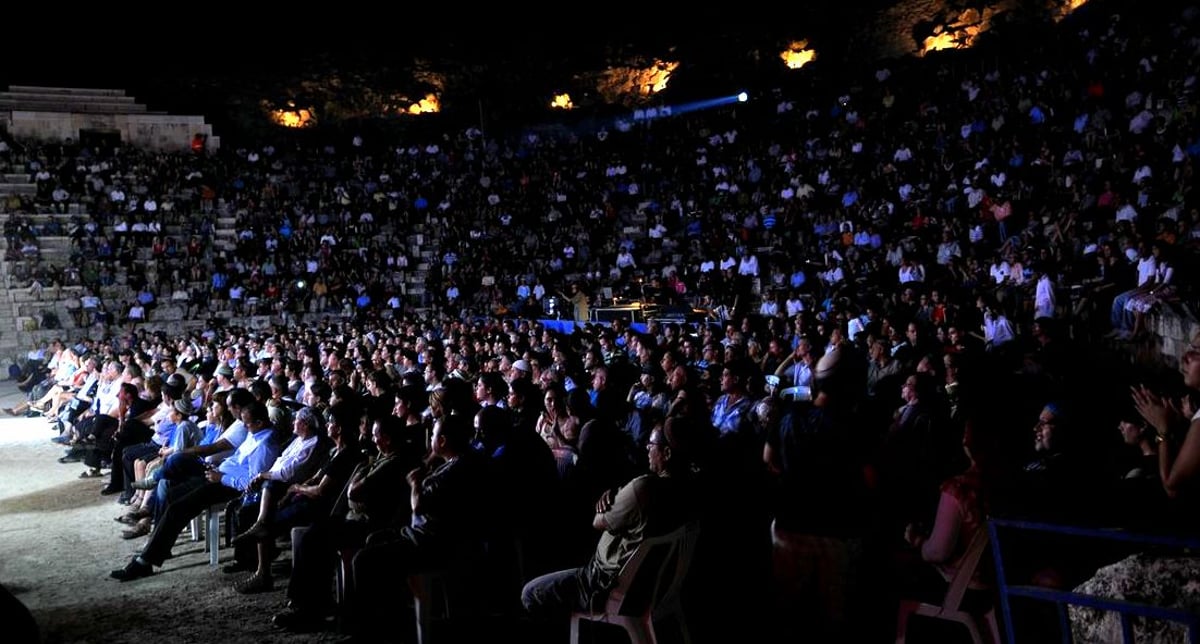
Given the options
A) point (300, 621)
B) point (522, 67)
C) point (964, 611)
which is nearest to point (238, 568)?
point (300, 621)

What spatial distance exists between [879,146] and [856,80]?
5.42m

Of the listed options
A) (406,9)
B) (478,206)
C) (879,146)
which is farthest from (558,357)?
(406,9)

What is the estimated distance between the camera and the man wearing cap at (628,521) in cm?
334

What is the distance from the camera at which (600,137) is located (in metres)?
28.5

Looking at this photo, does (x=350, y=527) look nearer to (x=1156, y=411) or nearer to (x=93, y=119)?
(x=1156, y=411)

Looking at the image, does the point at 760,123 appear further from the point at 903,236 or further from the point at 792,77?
the point at 903,236

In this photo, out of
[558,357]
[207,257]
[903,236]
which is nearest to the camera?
[558,357]

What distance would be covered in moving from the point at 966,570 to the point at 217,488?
486cm

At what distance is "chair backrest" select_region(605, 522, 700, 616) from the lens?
10.9ft

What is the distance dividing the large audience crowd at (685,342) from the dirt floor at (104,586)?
0.20 metres

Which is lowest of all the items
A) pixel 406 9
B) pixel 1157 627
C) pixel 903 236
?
pixel 1157 627

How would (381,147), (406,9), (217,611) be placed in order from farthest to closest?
(406,9), (381,147), (217,611)

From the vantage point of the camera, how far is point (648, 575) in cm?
335

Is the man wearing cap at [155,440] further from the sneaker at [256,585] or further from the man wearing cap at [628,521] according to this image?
the man wearing cap at [628,521]
